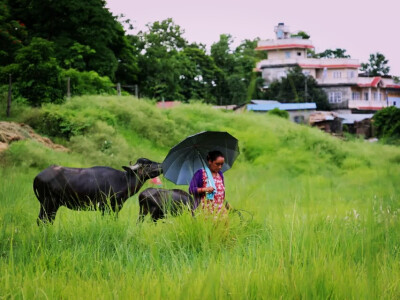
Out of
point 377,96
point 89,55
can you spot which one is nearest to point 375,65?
point 377,96

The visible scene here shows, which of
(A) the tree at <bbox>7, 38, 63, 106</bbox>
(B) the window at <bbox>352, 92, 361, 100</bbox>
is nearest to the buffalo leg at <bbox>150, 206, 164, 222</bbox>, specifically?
(A) the tree at <bbox>7, 38, 63, 106</bbox>

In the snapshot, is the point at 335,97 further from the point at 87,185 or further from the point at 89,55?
the point at 87,185

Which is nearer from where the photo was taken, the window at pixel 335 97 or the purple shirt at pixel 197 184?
the purple shirt at pixel 197 184

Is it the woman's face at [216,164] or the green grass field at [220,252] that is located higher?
the woman's face at [216,164]

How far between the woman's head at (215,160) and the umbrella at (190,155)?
12cm

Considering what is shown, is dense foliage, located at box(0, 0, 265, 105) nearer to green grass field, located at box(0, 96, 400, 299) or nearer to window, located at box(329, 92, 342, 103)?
green grass field, located at box(0, 96, 400, 299)

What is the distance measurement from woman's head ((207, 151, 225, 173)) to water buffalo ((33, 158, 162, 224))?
104 cm

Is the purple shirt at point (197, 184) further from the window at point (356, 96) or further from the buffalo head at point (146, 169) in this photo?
the window at point (356, 96)

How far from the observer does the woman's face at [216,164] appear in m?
5.07

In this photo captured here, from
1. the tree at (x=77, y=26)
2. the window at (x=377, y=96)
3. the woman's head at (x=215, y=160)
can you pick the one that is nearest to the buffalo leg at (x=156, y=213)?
the woman's head at (x=215, y=160)

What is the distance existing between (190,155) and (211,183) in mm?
420

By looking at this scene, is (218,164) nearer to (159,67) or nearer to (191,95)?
(159,67)

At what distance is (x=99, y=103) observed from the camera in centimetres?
1869

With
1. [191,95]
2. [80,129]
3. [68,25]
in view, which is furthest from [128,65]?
[80,129]
